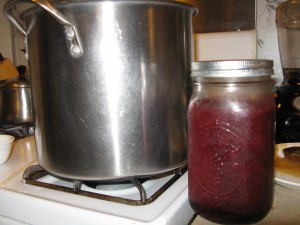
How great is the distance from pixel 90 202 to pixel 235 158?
0.21 m

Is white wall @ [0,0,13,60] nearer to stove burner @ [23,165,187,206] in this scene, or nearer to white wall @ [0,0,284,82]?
stove burner @ [23,165,187,206]

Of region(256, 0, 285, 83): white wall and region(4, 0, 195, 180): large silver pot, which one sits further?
region(256, 0, 285, 83): white wall

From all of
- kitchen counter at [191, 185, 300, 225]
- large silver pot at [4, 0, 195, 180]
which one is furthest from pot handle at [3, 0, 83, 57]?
kitchen counter at [191, 185, 300, 225]

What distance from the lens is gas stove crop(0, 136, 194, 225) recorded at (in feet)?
1.25

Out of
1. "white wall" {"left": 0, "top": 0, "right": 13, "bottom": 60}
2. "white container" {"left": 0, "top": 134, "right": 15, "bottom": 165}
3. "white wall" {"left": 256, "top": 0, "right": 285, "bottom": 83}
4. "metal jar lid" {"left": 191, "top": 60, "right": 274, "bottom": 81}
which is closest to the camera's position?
"metal jar lid" {"left": 191, "top": 60, "right": 274, "bottom": 81}

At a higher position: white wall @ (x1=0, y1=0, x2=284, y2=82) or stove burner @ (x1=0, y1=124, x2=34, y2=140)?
white wall @ (x1=0, y1=0, x2=284, y2=82)

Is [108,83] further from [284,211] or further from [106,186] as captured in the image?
[284,211]

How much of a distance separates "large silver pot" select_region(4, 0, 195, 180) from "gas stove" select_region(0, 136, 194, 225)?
3cm

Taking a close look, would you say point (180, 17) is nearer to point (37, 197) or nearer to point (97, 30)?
point (97, 30)

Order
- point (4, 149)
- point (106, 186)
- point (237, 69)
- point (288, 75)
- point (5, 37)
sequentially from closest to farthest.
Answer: point (237, 69) < point (106, 186) < point (4, 149) < point (288, 75) < point (5, 37)

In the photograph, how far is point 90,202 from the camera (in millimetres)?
419

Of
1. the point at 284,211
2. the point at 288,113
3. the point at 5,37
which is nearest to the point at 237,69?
the point at 284,211

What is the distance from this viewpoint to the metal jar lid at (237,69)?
35 cm

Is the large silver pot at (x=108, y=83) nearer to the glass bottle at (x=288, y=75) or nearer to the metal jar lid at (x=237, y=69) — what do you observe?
the metal jar lid at (x=237, y=69)
